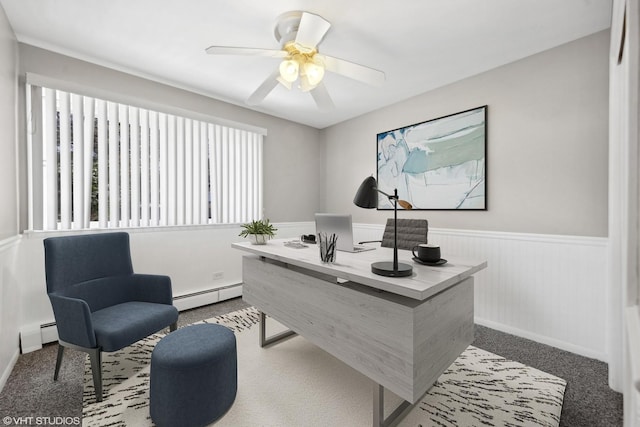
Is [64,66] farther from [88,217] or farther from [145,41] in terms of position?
[88,217]

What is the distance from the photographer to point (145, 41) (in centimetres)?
226

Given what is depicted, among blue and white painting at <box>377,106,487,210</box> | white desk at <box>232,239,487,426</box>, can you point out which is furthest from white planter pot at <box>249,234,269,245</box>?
blue and white painting at <box>377,106,487,210</box>

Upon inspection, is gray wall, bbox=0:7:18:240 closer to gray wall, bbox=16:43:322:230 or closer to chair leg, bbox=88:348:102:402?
gray wall, bbox=16:43:322:230

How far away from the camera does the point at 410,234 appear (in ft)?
8.46

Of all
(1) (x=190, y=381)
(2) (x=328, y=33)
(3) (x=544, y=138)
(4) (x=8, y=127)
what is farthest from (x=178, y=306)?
(3) (x=544, y=138)

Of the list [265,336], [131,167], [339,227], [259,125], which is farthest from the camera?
[259,125]

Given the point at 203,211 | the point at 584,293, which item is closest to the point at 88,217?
the point at 203,211

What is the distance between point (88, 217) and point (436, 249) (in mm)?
3019

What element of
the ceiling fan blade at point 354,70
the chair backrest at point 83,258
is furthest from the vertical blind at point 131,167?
the ceiling fan blade at point 354,70

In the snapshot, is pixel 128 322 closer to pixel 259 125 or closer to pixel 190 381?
pixel 190 381

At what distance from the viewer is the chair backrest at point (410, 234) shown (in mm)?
2504

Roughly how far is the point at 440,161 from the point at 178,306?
3332 mm

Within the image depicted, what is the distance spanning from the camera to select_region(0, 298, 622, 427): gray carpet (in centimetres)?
154

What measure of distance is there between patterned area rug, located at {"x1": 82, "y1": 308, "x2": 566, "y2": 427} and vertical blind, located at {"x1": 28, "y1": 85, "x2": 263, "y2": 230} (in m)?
1.37
